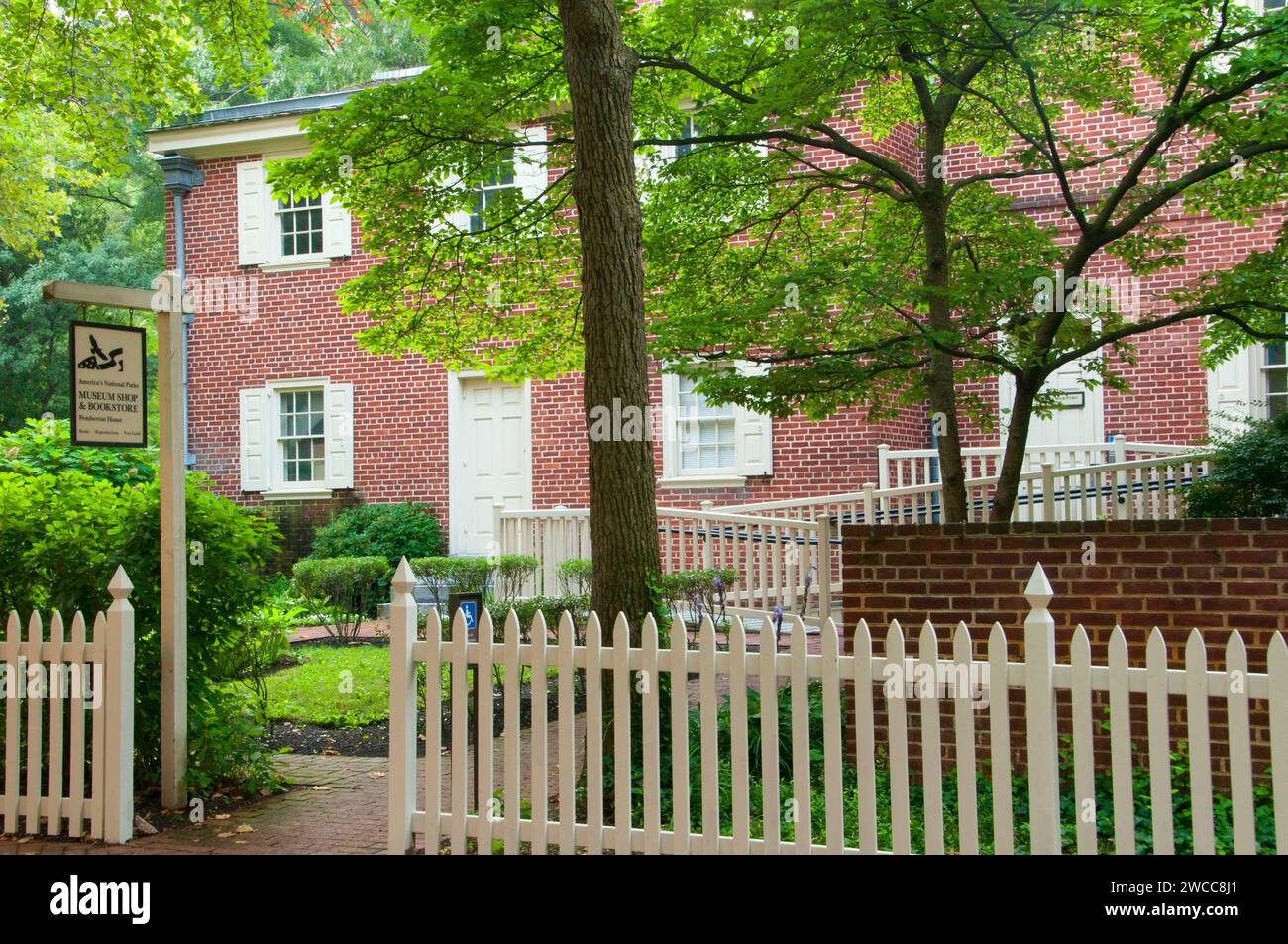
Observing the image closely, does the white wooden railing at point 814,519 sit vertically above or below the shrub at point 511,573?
above

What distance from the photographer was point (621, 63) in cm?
639

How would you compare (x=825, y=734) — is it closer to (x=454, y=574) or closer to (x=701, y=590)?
(x=701, y=590)

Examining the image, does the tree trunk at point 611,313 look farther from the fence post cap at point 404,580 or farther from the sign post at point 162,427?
the sign post at point 162,427

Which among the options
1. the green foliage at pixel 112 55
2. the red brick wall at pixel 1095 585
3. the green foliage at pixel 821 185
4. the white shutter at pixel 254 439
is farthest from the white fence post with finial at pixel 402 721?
the white shutter at pixel 254 439

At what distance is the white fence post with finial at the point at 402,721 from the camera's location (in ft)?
17.4

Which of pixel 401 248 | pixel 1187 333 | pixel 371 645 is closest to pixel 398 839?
pixel 401 248

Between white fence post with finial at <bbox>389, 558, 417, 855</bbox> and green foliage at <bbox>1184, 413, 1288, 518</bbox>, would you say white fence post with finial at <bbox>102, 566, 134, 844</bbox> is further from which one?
green foliage at <bbox>1184, 413, 1288, 518</bbox>

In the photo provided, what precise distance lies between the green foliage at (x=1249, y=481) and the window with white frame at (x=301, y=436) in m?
13.3

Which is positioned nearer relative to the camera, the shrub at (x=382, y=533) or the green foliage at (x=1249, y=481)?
the green foliage at (x=1249, y=481)

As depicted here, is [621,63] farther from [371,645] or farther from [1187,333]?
[1187,333]

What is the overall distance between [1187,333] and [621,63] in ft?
34.0

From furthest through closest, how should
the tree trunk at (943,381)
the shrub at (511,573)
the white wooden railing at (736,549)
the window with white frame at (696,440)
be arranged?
the window with white frame at (696,440) → the shrub at (511,573) → the white wooden railing at (736,549) → the tree trunk at (943,381)

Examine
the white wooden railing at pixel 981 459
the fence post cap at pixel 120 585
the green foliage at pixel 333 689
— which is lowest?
the green foliage at pixel 333 689

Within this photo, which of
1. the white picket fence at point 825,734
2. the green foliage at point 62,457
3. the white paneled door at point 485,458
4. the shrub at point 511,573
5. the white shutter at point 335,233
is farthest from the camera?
the white shutter at point 335,233
